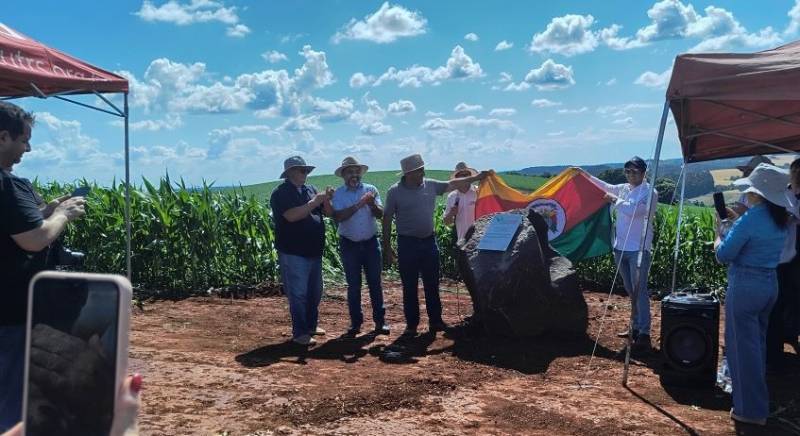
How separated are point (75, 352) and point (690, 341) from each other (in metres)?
5.64

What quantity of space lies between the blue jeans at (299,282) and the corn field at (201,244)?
13.1ft

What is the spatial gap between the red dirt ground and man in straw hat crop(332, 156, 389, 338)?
620 millimetres

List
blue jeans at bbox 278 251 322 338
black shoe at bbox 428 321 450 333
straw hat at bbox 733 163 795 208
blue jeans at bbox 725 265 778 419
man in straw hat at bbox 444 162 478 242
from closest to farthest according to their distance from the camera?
straw hat at bbox 733 163 795 208
blue jeans at bbox 725 265 778 419
blue jeans at bbox 278 251 322 338
black shoe at bbox 428 321 450 333
man in straw hat at bbox 444 162 478 242

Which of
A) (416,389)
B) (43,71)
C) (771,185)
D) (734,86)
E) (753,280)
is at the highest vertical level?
(43,71)

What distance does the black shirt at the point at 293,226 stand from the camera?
7.15 metres

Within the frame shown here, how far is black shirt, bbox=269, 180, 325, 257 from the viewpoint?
7.15 metres

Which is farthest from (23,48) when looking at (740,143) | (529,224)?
(740,143)

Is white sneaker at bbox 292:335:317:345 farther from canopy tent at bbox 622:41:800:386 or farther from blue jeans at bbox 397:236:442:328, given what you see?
canopy tent at bbox 622:41:800:386

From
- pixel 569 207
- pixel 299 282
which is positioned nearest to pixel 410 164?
pixel 299 282

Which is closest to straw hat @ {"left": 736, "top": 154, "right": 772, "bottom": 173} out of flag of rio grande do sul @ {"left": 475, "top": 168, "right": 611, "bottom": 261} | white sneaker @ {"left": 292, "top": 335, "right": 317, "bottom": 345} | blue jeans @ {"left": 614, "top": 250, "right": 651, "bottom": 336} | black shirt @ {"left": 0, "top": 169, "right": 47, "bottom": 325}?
blue jeans @ {"left": 614, "top": 250, "right": 651, "bottom": 336}

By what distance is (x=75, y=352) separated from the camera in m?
1.28

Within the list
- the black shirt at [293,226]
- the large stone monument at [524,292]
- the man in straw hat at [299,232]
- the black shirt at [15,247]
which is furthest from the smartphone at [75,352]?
the large stone monument at [524,292]

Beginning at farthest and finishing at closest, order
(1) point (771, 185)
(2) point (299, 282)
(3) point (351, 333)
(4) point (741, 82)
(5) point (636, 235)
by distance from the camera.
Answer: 1. (3) point (351, 333)
2. (2) point (299, 282)
3. (5) point (636, 235)
4. (4) point (741, 82)
5. (1) point (771, 185)

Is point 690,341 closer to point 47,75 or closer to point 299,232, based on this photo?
point 299,232
